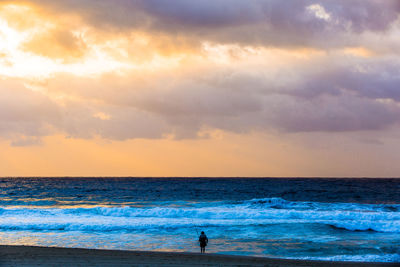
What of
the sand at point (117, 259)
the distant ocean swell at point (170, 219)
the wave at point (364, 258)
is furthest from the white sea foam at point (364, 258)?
the distant ocean swell at point (170, 219)

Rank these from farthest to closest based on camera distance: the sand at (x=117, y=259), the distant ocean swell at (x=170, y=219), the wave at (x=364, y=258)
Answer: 1. the distant ocean swell at (x=170, y=219)
2. the wave at (x=364, y=258)
3. the sand at (x=117, y=259)

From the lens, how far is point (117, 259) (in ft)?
49.5

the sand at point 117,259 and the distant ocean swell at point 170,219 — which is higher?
the sand at point 117,259

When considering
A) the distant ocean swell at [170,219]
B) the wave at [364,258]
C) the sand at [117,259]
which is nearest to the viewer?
the sand at [117,259]

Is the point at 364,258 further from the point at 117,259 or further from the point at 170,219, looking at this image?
the point at 170,219

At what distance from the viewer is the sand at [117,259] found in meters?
14.4

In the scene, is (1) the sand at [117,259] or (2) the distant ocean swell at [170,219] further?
(2) the distant ocean swell at [170,219]

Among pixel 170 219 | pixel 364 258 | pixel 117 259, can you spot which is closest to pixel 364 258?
pixel 364 258

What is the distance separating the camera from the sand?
14.4 meters

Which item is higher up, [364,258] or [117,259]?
[117,259]

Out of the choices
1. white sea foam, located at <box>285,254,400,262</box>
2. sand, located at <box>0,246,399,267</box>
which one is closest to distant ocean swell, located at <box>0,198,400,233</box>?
white sea foam, located at <box>285,254,400,262</box>

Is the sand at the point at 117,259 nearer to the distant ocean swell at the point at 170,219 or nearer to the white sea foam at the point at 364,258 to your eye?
the white sea foam at the point at 364,258

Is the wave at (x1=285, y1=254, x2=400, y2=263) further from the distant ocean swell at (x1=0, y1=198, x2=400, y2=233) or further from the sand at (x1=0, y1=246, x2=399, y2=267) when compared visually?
the distant ocean swell at (x1=0, y1=198, x2=400, y2=233)

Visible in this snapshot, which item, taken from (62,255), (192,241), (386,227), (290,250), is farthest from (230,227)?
(62,255)
